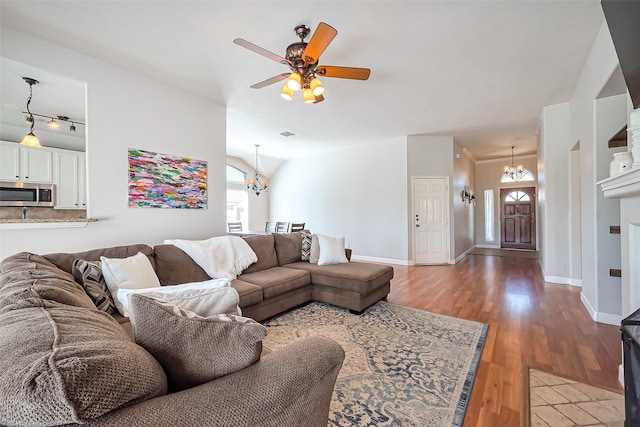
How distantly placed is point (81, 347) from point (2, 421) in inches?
5.3

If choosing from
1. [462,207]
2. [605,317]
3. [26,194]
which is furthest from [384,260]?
[26,194]

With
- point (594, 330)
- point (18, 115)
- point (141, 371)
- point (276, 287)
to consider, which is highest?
point (18, 115)

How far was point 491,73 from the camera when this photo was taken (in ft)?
10.2

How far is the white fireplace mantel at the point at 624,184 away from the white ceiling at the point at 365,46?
4.95 feet

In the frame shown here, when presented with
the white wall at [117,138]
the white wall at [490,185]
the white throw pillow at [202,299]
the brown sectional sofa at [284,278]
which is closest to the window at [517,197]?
the white wall at [490,185]

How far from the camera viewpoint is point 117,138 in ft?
9.62

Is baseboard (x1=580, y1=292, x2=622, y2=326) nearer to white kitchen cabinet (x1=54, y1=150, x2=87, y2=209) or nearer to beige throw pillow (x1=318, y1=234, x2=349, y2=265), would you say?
beige throw pillow (x1=318, y1=234, x2=349, y2=265)

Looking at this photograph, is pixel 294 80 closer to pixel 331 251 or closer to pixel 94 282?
pixel 331 251

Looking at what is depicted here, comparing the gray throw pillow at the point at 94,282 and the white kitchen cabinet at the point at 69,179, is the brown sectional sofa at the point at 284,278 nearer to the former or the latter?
the gray throw pillow at the point at 94,282

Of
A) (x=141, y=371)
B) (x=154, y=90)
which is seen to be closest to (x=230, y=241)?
(x=154, y=90)

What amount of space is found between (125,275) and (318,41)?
7.51 ft

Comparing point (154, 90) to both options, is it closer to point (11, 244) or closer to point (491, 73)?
point (11, 244)

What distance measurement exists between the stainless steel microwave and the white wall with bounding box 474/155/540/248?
32.7 feet

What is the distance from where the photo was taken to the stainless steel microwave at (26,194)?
144 inches
